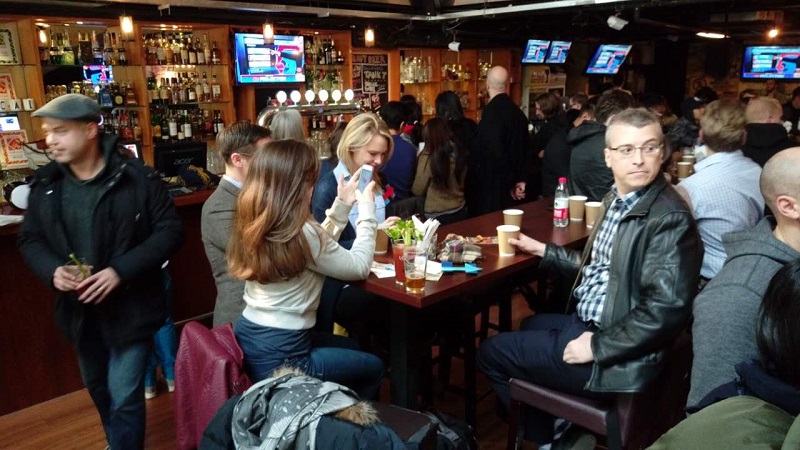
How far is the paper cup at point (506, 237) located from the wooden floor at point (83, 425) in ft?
3.32

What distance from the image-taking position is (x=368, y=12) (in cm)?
689

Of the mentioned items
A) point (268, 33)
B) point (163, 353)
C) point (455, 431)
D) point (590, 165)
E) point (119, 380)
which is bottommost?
point (163, 353)

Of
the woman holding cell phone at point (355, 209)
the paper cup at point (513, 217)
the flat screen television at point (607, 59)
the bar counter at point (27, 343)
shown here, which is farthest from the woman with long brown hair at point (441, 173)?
the flat screen television at point (607, 59)

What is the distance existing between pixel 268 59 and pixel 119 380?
4802 mm

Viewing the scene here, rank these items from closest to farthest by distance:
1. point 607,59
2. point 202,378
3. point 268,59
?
point 202,378 → point 268,59 → point 607,59

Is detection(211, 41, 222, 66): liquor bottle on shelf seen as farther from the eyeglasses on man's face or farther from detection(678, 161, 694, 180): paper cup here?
the eyeglasses on man's face

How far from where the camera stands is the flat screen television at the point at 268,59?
6.38 meters

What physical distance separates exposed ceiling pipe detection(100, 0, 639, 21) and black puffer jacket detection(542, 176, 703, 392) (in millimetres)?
4725

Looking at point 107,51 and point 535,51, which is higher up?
point 535,51

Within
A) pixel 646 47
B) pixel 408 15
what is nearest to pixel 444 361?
pixel 408 15

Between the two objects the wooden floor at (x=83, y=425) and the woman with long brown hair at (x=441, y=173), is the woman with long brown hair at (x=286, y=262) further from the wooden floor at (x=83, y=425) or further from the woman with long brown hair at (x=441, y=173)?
the woman with long brown hair at (x=441, y=173)

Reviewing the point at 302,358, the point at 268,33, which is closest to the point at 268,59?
the point at 268,33

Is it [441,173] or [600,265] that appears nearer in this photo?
[600,265]

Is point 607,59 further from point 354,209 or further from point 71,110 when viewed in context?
point 71,110
